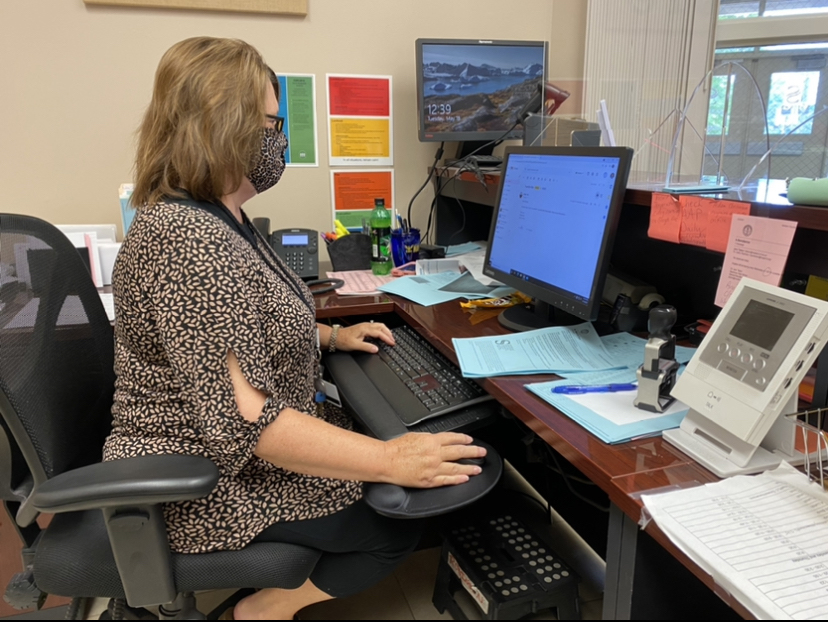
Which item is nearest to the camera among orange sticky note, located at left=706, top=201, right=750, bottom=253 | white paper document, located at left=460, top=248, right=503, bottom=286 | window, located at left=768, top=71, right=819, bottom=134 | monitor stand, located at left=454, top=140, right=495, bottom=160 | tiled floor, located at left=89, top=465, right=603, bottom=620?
orange sticky note, located at left=706, top=201, right=750, bottom=253

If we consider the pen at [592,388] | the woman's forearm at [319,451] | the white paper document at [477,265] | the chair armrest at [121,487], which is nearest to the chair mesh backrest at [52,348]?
the chair armrest at [121,487]

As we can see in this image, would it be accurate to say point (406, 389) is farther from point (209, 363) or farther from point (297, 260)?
point (297, 260)

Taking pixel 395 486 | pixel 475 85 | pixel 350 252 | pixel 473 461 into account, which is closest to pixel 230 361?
pixel 395 486

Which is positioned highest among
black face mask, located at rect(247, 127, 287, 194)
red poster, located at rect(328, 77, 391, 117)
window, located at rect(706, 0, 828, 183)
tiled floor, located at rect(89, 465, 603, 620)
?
window, located at rect(706, 0, 828, 183)

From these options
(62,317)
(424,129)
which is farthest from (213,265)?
(424,129)

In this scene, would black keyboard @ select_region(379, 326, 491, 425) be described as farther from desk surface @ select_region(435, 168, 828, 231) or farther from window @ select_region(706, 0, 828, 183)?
window @ select_region(706, 0, 828, 183)

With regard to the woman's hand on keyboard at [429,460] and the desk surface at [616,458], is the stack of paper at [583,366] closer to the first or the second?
the desk surface at [616,458]

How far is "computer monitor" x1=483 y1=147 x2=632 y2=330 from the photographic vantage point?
1.14m

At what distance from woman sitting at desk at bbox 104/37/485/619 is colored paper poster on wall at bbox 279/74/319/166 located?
3.08 feet

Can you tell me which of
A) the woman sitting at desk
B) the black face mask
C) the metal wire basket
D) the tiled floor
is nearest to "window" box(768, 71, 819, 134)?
the tiled floor

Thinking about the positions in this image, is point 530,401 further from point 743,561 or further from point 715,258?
point 715,258

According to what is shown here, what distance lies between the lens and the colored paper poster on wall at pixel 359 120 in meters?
2.09

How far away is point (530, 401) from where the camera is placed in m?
0.98

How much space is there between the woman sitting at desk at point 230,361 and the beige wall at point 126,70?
986 millimetres
